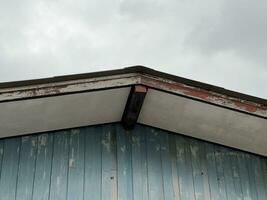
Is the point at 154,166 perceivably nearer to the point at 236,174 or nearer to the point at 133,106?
the point at 133,106

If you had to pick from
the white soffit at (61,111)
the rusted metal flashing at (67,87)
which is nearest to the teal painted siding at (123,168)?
the white soffit at (61,111)

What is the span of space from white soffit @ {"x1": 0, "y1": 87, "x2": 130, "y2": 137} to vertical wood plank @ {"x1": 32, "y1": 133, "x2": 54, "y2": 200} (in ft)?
0.37

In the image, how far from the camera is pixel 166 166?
396 cm

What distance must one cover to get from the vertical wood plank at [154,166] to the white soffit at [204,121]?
12 centimetres

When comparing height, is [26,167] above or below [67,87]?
below

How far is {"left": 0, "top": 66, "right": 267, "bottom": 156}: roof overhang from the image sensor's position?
338 cm

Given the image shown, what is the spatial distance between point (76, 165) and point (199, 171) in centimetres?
120

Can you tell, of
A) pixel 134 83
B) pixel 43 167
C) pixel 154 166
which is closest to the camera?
pixel 134 83

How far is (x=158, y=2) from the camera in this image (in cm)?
894

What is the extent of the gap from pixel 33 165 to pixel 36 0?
5362mm

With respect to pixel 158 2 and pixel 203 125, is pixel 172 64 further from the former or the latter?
pixel 203 125

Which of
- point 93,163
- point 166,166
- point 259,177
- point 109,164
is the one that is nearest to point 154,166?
point 166,166

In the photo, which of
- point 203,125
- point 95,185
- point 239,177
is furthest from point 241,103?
point 95,185

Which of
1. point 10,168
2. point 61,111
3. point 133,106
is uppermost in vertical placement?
point 133,106
